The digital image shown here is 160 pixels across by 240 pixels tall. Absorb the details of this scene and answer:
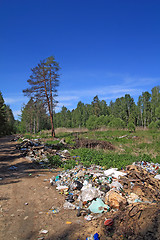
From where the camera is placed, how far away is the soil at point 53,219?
2705 mm

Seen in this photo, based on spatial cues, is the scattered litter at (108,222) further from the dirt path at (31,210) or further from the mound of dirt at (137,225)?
the dirt path at (31,210)

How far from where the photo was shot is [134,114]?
43812 millimetres

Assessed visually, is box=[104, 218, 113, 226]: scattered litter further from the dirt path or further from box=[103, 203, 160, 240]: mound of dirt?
the dirt path

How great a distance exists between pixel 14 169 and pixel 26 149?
123 inches

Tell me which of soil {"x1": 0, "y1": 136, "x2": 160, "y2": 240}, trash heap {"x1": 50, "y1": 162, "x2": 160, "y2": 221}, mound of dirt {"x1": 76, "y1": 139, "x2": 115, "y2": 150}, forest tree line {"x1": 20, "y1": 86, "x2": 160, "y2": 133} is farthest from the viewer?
forest tree line {"x1": 20, "y1": 86, "x2": 160, "y2": 133}

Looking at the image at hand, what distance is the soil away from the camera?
2.71 metres

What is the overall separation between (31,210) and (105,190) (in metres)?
2.09

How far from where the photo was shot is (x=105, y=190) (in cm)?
453

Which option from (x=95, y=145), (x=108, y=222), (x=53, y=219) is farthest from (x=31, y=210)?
(x=95, y=145)

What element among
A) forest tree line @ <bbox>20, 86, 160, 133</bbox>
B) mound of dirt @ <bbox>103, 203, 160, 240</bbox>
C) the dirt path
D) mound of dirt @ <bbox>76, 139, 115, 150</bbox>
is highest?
forest tree line @ <bbox>20, 86, 160, 133</bbox>

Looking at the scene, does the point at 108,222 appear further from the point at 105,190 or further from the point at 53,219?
the point at 105,190

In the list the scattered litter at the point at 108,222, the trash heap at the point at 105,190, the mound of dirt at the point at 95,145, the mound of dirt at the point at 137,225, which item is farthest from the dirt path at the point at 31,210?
the mound of dirt at the point at 95,145

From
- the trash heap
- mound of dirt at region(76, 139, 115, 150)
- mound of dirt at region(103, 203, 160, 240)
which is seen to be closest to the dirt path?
the trash heap

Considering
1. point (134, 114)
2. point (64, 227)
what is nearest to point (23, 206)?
point (64, 227)
